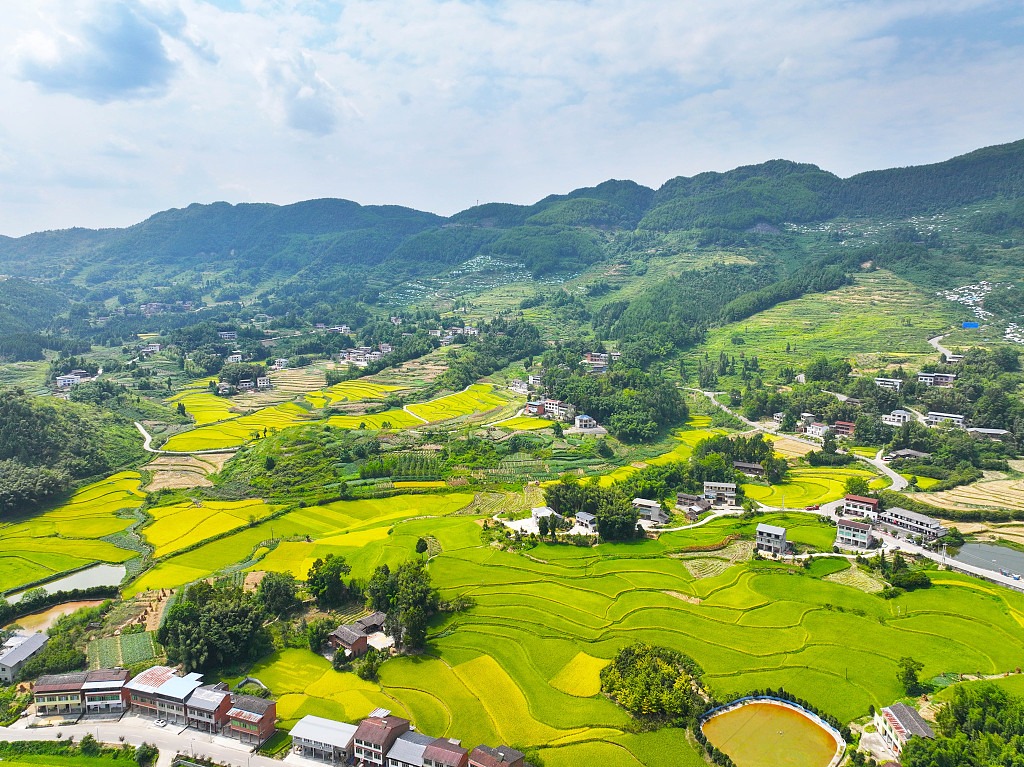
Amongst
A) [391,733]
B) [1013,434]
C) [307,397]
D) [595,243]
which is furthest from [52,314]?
[1013,434]

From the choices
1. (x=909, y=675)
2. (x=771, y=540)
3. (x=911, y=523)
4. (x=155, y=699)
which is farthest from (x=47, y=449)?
(x=911, y=523)

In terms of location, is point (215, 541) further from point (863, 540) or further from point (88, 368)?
point (88, 368)

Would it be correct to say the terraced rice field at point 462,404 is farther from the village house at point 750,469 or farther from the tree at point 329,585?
the tree at point 329,585

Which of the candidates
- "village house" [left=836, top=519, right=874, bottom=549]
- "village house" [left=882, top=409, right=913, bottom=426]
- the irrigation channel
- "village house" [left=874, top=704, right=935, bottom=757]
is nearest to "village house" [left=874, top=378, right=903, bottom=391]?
"village house" [left=882, top=409, right=913, bottom=426]

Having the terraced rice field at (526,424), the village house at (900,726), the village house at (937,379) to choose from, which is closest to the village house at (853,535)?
the village house at (900,726)

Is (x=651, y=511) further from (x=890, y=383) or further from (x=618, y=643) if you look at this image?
(x=890, y=383)

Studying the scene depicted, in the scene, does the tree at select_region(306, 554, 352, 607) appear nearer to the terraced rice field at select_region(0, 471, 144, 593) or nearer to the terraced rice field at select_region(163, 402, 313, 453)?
the terraced rice field at select_region(0, 471, 144, 593)
